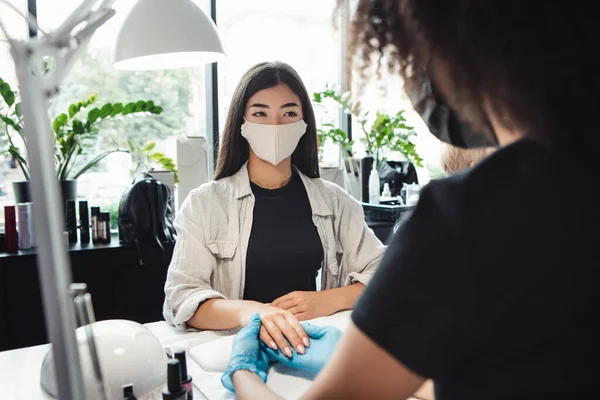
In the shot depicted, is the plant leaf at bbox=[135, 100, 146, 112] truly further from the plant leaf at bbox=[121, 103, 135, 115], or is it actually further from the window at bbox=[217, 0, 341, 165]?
the window at bbox=[217, 0, 341, 165]

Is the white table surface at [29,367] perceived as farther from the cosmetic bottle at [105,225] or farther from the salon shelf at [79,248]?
the cosmetic bottle at [105,225]

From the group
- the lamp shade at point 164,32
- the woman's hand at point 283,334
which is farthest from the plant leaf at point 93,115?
the woman's hand at point 283,334

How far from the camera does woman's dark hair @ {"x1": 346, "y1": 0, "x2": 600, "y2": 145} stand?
44cm

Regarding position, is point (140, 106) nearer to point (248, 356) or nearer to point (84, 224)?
point (84, 224)

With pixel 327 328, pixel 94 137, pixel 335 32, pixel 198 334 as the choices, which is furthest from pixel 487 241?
pixel 94 137

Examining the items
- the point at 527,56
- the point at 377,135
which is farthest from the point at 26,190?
the point at 527,56

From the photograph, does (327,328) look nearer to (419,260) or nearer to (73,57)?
(419,260)

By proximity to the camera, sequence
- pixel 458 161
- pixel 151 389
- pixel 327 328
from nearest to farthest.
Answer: pixel 151 389 < pixel 327 328 < pixel 458 161

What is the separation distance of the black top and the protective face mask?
104 cm

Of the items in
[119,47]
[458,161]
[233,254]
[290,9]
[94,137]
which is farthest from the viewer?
[290,9]

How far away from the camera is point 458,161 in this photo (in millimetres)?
1508

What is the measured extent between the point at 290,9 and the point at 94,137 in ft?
5.27

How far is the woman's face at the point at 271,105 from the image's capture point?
172 cm

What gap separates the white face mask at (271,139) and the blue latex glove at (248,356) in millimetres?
700
